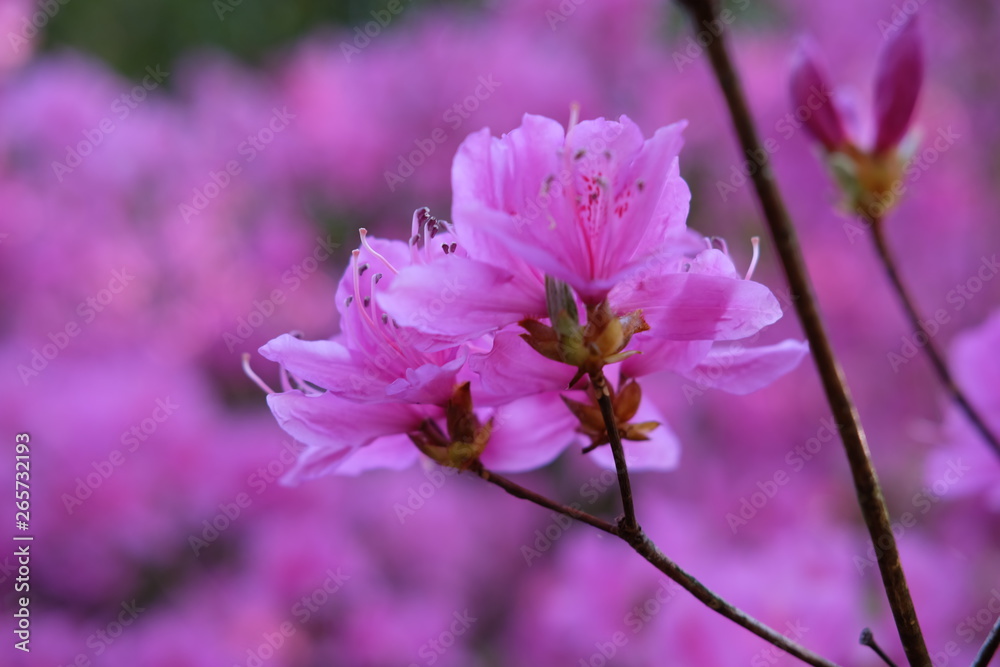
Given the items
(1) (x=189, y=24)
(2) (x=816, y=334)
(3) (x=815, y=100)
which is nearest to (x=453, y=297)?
(2) (x=816, y=334)

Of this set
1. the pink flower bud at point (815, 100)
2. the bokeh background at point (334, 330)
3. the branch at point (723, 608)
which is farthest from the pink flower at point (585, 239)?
the bokeh background at point (334, 330)

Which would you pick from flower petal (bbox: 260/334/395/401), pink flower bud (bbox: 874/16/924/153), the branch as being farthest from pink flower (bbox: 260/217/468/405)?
pink flower bud (bbox: 874/16/924/153)

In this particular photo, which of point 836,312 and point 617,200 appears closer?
point 617,200

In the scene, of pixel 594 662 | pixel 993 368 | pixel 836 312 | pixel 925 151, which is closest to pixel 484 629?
pixel 594 662

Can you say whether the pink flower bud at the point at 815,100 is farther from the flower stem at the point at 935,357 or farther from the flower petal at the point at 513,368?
the flower petal at the point at 513,368

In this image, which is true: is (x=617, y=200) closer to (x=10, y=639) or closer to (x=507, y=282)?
(x=507, y=282)
